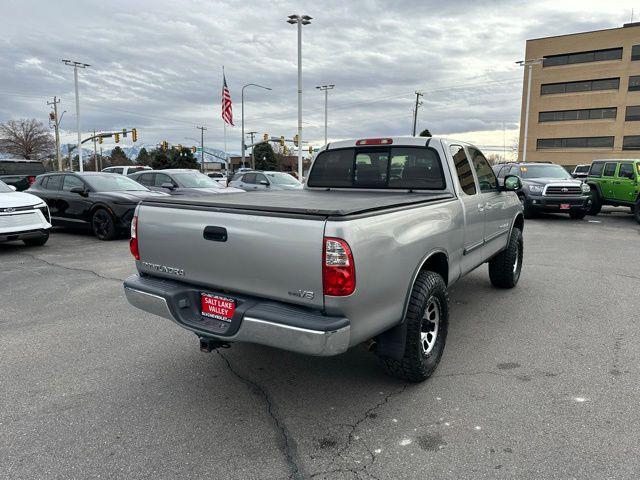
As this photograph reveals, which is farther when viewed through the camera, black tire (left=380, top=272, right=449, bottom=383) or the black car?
the black car

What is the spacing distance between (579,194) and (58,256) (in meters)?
13.7

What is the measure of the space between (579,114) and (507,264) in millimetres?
56965

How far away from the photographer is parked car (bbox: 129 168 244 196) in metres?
13.4

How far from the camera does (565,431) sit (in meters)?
2.91

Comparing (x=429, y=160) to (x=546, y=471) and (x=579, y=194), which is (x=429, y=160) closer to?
(x=546, y=471)

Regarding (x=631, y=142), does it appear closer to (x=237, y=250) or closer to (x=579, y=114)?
(x=579, y=114)

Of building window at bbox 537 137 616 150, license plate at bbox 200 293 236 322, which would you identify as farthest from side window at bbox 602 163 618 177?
building window at bbox 537 137 616 150

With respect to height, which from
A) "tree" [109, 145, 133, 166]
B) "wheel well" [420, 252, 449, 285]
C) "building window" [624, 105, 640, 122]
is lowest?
"wheel well" [420, 252, 449, 285]

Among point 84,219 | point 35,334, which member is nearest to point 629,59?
point 84,219

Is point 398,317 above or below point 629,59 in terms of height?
below

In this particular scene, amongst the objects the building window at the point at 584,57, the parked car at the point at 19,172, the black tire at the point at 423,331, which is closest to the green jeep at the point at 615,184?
the black tire at the point at 423,331

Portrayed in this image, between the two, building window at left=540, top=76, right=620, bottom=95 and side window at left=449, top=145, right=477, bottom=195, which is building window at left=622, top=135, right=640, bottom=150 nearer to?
building window at left=540, top=76, right=620, bottom=95

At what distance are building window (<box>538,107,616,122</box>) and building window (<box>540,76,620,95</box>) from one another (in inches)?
89.2

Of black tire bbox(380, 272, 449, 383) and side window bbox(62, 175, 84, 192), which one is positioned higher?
side window bbox(62, 175, 84, 192)
